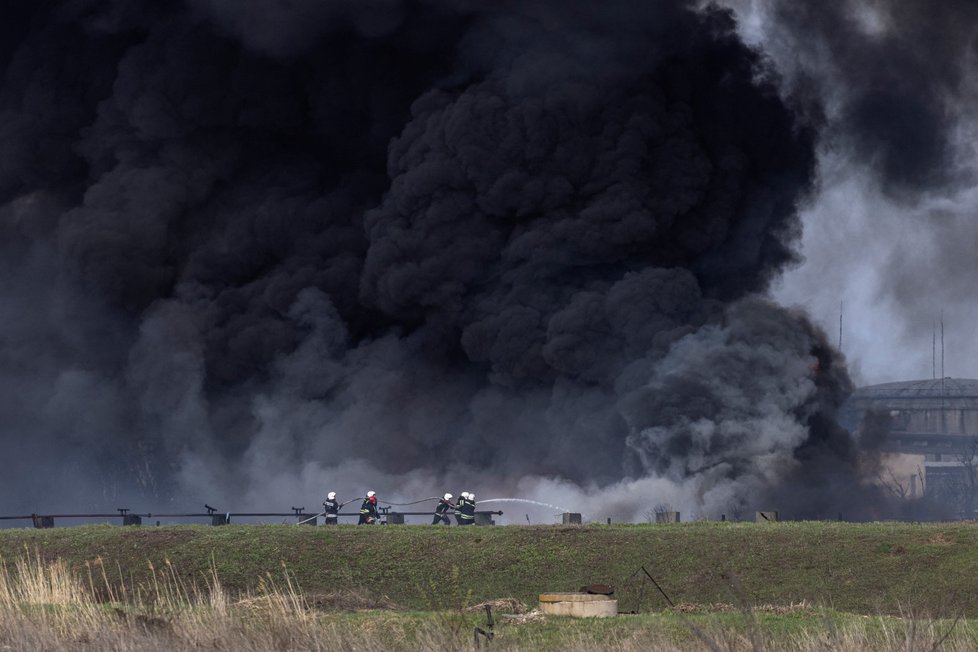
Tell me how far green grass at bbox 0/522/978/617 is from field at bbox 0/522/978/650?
62 millimetres

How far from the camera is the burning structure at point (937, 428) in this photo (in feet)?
303

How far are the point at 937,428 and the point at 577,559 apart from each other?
76348 mm

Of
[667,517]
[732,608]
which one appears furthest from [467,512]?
[732,608]

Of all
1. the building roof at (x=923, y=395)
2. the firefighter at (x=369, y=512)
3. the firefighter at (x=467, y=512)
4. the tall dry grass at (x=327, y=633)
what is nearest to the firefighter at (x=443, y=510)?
the firefighter at (x=467, y=512)

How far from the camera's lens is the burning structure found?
92.3m

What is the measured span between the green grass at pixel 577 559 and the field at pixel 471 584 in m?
0.06

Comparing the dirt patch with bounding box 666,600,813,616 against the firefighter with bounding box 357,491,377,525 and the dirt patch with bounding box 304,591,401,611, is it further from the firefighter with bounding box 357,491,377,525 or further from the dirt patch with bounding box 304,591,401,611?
the firefighter with bounding box 357,491,377,525

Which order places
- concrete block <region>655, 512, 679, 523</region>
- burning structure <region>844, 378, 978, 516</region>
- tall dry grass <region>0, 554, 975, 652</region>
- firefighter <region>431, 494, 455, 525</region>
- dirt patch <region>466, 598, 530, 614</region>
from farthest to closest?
burning structure <region>844, 378, 978, 516</region> < firefighter <region>431, 494, 455, 525</region> < concrete block <region>655, 512, 679, 523</region> < dirt patch <region>466, 598, 530, 614</region> < tall dry grass <region>0, 554, 975, 652</region>

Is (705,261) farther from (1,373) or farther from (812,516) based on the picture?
(1,373)

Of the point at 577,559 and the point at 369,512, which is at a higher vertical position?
the point at 369,512

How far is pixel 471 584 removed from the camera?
32.2 metres

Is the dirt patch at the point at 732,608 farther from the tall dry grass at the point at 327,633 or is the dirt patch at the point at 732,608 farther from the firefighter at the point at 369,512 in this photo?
the firefighter at the point at 369,512

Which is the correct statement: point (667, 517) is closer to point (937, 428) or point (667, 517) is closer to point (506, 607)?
point (506, 607)

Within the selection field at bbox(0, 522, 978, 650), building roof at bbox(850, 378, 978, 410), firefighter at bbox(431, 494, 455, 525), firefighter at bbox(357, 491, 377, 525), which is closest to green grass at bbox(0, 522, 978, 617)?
field at bbox(0, 522, 978, 650)
